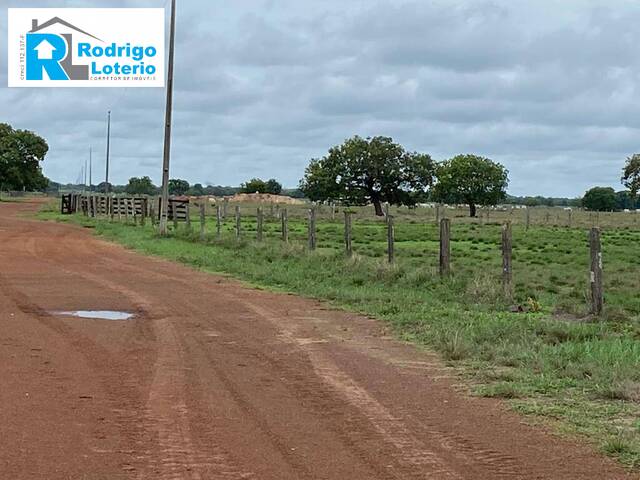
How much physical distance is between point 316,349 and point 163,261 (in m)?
14.4

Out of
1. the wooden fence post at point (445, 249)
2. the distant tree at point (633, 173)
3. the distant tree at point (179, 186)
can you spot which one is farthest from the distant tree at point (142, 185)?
the wooden fence post at point (445, 249)

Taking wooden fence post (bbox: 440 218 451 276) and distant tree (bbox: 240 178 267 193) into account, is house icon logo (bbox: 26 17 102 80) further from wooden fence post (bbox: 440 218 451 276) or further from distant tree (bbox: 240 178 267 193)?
distant tree (bbox: 240 178 267 193)

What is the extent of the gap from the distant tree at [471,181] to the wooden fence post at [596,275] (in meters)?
75.0

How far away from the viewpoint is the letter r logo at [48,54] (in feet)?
120

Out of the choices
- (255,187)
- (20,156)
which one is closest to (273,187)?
(255,187)

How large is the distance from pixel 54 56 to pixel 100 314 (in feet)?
87.5

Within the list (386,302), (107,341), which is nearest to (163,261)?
(386,302)

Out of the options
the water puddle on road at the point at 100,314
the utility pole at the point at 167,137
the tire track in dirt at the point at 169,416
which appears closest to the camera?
the tire track in dirt at the point at 169,416

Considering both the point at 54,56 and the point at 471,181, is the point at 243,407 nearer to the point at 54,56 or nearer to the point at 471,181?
the point at 54,56

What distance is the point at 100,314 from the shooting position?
42.8 ft

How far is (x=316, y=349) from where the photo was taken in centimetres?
1049

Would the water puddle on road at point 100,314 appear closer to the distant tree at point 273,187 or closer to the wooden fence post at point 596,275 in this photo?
the wooden fence post at point 596,275

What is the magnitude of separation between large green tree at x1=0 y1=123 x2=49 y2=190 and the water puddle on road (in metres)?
82.8

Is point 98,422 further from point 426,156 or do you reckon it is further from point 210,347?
point 426,156
